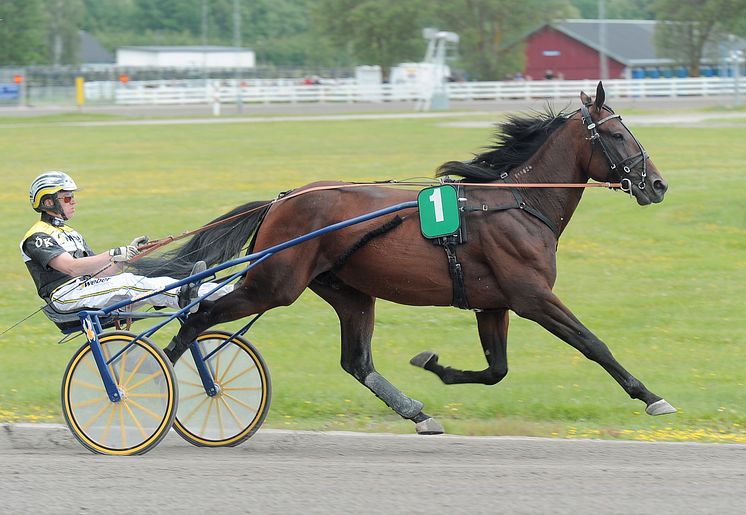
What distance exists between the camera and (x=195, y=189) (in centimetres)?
1825

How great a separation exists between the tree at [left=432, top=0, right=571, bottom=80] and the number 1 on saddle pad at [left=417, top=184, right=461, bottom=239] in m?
52.1

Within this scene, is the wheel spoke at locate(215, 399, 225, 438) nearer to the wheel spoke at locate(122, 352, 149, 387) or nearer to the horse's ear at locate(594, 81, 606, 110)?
the wheel spoke at locate(122, 352, 149, 387)

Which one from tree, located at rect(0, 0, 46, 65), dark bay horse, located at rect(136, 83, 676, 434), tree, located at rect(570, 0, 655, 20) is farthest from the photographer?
tree, located at rect(570, 0, 655, 20)

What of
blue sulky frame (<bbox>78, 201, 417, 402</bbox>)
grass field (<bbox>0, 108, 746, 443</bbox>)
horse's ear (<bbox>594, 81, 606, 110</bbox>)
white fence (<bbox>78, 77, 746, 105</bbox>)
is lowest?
grass field (<bbox>0, 108, 746, 443</bbox>)

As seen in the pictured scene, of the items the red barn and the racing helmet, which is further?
the red barn

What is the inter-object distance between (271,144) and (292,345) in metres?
17.3

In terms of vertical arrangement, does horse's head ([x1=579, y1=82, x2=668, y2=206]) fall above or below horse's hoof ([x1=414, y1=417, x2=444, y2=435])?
above

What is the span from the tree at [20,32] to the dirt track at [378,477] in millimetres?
65261

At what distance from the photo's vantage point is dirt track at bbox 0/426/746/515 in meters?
4.72

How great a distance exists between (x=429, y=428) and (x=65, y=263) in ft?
6.90

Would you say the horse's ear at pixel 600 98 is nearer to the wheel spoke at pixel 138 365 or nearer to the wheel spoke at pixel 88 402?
the wheel spoke at pixel 138 365

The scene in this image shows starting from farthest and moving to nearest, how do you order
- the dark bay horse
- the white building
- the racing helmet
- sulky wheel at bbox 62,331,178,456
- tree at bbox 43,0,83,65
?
tree at bbox 43,0,83,65 → the white building → the dark bay horse → the racing helmet → sulky wheel at bbox 62,331,178,456

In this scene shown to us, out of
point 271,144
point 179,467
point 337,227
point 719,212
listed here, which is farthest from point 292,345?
point 271,144

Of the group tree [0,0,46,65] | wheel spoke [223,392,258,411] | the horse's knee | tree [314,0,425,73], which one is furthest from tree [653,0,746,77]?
wheel spoke [223,392,258,411]
